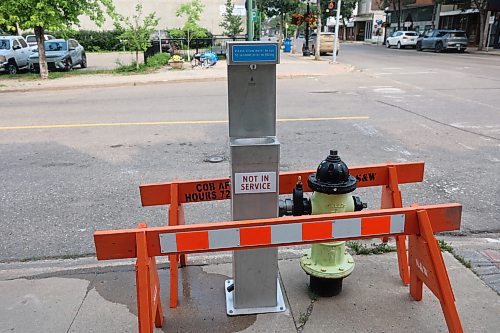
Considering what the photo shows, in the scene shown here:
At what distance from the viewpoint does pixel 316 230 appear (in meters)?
2.46

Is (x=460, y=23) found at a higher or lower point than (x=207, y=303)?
higher

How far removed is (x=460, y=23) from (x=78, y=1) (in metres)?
38.8

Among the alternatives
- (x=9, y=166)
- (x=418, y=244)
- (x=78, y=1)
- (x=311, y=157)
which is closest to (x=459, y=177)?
(x=311, y=157)

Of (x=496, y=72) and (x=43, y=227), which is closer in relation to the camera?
(x=43, y=227)

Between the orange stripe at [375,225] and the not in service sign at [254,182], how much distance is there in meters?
0.60

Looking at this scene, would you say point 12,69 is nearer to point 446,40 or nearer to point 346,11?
point 446,40

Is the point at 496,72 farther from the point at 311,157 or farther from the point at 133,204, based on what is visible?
the point at 133,204

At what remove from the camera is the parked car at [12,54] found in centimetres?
2033

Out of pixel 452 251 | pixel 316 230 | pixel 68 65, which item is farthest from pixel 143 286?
pixel 68 65

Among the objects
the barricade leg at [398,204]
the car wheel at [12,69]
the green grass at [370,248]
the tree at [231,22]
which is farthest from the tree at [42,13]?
the tree at [231,22]

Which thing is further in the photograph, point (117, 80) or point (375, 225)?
point (117, 80)

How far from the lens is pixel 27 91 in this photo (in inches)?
624

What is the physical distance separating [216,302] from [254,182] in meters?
1.06

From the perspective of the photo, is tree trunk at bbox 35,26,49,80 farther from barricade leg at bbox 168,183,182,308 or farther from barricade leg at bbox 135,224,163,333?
barricade leg at bbox 135,224,163,333
